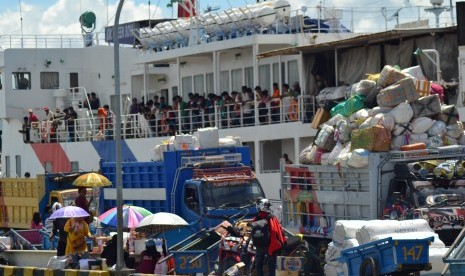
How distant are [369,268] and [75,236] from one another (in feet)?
22.1

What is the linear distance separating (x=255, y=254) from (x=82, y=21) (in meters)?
31.4

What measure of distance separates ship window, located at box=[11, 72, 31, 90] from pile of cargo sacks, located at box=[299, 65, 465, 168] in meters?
23.7

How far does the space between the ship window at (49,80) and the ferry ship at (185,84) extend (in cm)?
4

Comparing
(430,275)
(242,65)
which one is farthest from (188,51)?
(430,275)

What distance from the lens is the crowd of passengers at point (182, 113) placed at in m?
35.7

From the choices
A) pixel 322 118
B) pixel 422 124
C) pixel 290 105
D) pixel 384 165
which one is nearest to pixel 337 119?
pixel 422 124

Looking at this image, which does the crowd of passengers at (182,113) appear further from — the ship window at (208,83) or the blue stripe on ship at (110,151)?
the ship window at (208,83)

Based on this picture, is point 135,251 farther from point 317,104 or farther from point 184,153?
point 317,104

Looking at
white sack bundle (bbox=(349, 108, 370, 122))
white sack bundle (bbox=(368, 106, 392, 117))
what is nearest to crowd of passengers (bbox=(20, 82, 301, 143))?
white sack bundle (bbox=(349, 108, 370, 122))

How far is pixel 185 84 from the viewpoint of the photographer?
1736 inches

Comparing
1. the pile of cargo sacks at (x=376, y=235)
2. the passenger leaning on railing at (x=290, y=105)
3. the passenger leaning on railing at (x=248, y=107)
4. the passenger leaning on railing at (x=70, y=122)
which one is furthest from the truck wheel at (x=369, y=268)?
the passenger leaning on railing at (x=70, y=122)

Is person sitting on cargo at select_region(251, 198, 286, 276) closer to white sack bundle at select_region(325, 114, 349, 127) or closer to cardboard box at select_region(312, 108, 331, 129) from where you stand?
white sack bundle at select_region(325, 114, 349, 127)

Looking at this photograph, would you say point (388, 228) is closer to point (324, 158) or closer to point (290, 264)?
point (290, 264)

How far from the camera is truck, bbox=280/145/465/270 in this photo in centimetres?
2086
